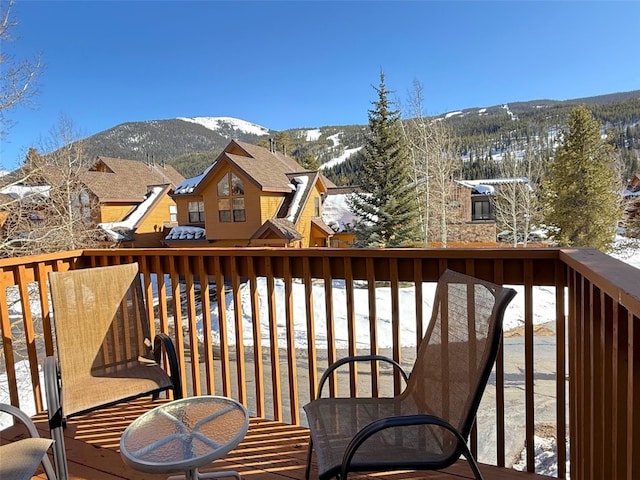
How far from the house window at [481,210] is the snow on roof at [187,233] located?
14.9 m

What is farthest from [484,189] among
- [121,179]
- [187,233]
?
[121,179]

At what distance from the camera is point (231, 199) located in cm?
1644

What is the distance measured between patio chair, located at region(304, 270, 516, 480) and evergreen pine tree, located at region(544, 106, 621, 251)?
16.3 meters

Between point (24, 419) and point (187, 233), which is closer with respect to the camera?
point (24, 419)

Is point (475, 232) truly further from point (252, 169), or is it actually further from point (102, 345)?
point (102, 345)

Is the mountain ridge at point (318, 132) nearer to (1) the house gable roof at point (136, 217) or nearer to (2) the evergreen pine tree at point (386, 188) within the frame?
(2) the evergreen pine tree at point (386, 188)

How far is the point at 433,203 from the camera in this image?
17.4m

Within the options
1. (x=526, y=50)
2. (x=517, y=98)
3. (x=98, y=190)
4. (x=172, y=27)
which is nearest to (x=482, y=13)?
(x=526, y=50)

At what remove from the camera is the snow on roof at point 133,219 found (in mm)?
17938

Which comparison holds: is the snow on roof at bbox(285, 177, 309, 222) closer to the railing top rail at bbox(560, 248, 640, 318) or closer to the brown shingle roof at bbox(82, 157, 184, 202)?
the brown shingle roof at bbox(82, 157, 184, 202)

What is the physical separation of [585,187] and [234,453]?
1688cm

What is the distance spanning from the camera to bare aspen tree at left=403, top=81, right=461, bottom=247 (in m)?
16.8

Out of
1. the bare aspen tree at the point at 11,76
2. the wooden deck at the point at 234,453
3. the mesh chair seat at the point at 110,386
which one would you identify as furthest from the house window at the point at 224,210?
the mesh chair seat at the point at 110,386

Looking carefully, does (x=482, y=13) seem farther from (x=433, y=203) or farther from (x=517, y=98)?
(x=517, y=98)
